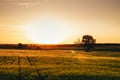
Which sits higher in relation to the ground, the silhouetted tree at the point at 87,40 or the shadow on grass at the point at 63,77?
the silhouetted tree at the point at 87,40

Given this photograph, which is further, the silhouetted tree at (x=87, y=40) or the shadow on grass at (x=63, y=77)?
the silhouetted tree at (x=87, y=40)

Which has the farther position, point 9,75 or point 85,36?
point 85,36

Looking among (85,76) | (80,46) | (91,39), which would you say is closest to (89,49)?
(91,39)

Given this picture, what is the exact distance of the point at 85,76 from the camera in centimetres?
2550

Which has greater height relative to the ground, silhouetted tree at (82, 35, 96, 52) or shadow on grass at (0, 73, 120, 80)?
silhouetted tree at (82, 35, 96, 52)

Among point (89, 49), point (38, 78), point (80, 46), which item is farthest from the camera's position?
point (80, 46)

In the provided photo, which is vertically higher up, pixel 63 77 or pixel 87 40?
pixel 87 40

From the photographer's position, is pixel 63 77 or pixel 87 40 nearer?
pixel 63 77

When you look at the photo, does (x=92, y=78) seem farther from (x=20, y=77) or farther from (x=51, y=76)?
(x=20, y=77)

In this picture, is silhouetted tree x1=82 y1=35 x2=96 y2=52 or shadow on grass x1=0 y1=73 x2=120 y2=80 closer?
shadow on grass x1=0 y1=73 x2=120 y2=80

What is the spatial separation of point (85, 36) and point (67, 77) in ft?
247

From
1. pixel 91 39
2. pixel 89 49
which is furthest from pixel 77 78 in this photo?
pixel 91 39

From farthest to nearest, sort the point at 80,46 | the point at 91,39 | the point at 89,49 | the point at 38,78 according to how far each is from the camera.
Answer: the point at 80,46
the point at 91,39
the point at 89,49
the point at 38,78

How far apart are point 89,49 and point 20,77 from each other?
68678 millimetres
